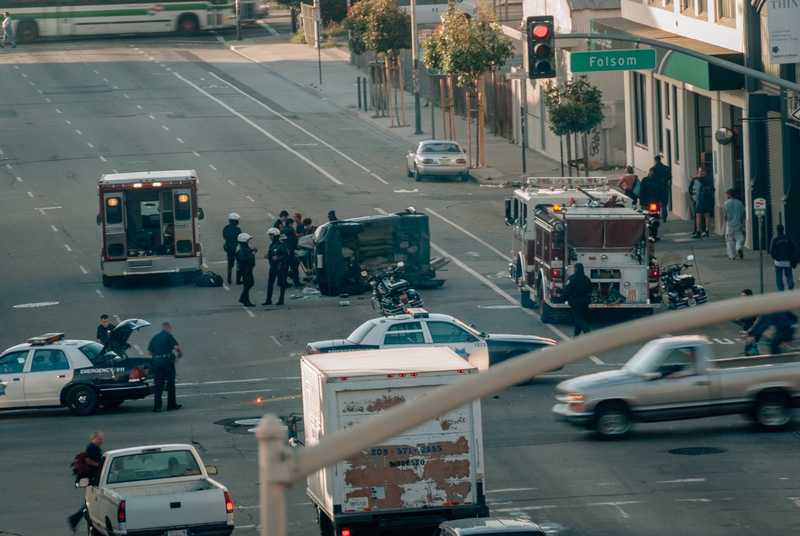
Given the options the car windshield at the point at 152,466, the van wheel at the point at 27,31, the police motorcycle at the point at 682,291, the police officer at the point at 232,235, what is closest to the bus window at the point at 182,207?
the police officer at the point at 232,235

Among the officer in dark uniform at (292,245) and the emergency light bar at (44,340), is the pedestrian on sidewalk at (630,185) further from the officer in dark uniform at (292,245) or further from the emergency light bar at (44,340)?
A: the emergency light bar at (44,340)

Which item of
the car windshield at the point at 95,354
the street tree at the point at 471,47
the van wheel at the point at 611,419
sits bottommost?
the van wheel at the point at 611,419

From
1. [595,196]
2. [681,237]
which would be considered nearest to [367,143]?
[681,237]

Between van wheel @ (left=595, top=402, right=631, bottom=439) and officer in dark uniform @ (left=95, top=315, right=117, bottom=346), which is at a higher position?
officer in dark uniform @ (left=95, top=315, right=117, bottom=346)

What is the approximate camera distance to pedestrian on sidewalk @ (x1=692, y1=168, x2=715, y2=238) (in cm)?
3566

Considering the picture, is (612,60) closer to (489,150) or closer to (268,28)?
(489,150)

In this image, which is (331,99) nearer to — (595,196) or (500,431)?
(595,196)

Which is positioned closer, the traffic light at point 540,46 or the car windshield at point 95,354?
the car windshield at point 95,354

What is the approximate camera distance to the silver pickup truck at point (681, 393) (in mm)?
18312

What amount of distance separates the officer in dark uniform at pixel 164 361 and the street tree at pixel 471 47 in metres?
28.7

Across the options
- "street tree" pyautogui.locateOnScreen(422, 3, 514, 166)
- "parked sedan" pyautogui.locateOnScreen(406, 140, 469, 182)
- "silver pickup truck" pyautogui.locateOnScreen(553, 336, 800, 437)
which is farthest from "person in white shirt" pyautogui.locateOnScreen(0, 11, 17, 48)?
"silver pickup truck" pyautogui.locateOnScreen(553, 336, 800, 437)

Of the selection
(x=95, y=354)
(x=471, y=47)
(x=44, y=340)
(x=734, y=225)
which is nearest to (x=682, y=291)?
(x=734, y=225)

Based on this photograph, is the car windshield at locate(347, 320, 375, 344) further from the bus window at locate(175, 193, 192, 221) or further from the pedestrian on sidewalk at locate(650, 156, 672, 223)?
the pedestrian on sidewalk at locate(650, 156, 672, 223)

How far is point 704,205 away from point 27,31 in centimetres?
5653
